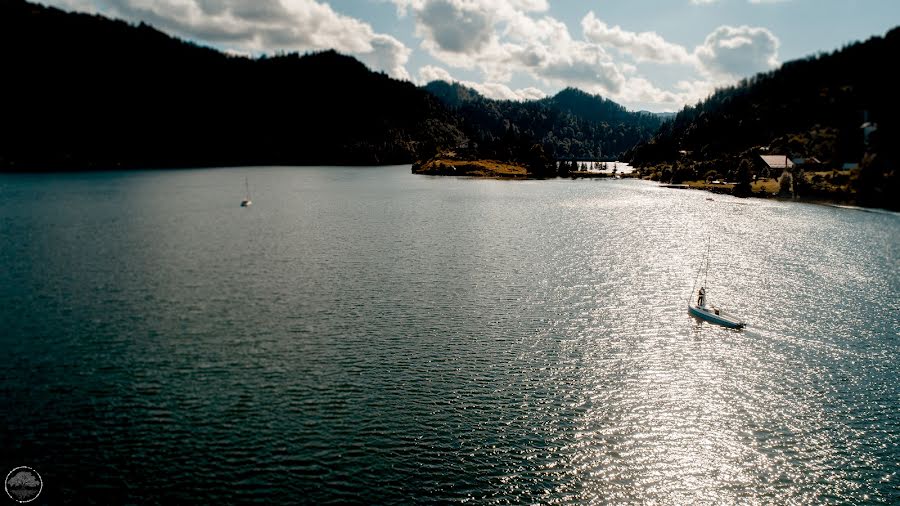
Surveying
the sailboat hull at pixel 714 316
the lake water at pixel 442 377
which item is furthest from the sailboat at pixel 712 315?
the lake water at pixel 442 377

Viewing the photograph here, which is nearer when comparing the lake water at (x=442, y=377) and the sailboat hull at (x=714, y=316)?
the lake water at (x=442, y=377)

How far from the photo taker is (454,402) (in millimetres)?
46000

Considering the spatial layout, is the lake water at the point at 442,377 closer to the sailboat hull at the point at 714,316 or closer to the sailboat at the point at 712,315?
the sailboat hull at the point at 714,316

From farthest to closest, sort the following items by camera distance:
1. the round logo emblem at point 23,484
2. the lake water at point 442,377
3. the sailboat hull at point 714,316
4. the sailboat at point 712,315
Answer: the sailboat at point 712,315
the sailboat hull at point 714,316
the lake water at point 442,377
the round logo emblem at point 23,484

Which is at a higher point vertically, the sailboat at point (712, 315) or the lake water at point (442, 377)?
the sailboat at point (712, 315)

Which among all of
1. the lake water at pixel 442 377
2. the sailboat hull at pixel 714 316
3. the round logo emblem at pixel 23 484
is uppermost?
the sailboat hull at pixel 714 316

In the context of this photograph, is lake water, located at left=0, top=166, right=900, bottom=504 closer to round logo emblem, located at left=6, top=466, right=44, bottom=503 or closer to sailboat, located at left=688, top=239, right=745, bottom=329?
round logo emblem, located at left=6, top=466, right=44, bottom=503

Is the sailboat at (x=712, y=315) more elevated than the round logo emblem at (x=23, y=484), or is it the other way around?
the sailboat at (x=712, y=315)

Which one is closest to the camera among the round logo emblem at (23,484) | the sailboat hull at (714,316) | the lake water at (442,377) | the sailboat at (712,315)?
the round logo emblem at (23,484)

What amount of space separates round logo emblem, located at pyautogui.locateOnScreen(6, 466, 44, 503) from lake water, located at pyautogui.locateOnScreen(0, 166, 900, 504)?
0.83m

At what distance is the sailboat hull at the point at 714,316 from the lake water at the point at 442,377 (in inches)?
48.6

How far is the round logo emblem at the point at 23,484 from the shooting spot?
108 ft

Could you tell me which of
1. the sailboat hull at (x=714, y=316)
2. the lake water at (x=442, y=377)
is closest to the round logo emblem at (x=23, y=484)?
the lake water at (x=442, y=377)

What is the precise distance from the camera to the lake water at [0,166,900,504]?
35.8m
